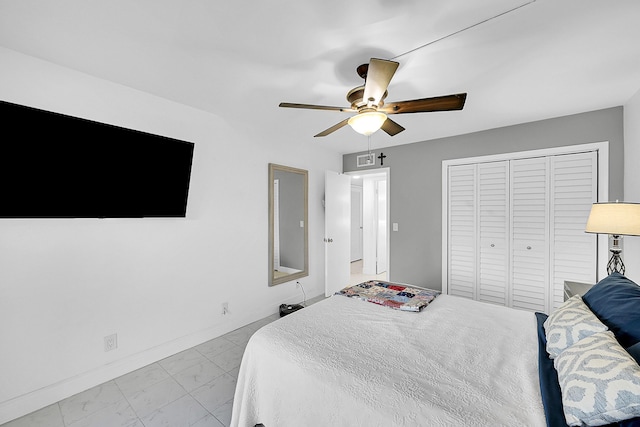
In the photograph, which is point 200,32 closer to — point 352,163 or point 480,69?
point 480,69

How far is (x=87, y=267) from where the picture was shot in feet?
6.95

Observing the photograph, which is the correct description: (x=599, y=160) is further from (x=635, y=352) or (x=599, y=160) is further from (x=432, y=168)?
(x=635, y=352)

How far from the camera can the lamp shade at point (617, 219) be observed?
1.93 m

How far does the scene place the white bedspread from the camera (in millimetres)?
1095

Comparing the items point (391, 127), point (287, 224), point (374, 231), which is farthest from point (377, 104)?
point (374, 231)

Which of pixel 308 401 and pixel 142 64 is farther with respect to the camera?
pixel 142 64

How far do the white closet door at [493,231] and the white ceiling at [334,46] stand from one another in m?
0.97

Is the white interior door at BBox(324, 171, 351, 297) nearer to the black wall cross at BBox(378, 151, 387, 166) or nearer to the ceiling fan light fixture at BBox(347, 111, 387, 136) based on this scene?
the black wall cross at BBox(378, 151, 387, 166)

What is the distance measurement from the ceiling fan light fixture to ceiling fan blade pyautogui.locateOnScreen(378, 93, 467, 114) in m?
0.06

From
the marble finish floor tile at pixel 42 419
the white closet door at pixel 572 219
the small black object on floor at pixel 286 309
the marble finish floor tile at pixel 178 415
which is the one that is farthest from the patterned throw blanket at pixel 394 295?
the marble finish floor tile at pixel 42 419

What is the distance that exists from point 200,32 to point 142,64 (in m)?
0.65

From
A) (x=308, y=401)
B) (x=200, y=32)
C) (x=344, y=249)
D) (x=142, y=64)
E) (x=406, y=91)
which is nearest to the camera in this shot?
(x=308, y=401)

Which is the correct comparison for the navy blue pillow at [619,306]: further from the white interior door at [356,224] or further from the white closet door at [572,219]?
the white interior door at [356,224]

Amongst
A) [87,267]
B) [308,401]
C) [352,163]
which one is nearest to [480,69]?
[308,401]
